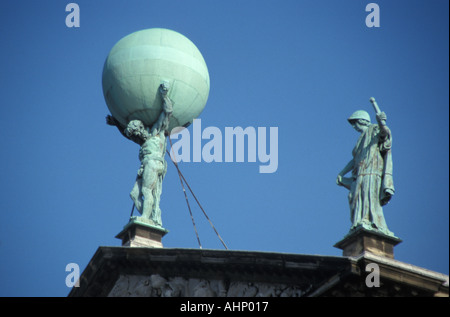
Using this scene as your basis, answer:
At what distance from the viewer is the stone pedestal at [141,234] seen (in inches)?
1236

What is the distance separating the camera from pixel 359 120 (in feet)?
100

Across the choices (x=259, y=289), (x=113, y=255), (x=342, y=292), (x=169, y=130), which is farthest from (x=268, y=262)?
(x=169, y=130)

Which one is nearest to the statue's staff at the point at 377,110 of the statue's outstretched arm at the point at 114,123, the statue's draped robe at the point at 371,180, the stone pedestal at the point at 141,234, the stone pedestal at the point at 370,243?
the statue's draped robe at the point at 371,180

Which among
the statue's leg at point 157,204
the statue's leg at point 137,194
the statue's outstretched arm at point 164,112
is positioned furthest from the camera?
the statue's outstretched arm at point 164,112

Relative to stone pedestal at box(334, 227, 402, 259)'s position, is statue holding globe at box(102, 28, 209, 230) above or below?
above

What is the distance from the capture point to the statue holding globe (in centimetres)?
3400

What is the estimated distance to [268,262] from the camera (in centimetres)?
2881

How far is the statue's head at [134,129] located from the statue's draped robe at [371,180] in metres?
7.28

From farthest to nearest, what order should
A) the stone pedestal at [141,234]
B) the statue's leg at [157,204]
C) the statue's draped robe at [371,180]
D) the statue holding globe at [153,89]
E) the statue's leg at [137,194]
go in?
the statue holding globe at [153,89] → the statue's leg at [137,194] → the statue's leg at [157,204] → the stone pedestal at [141,234] → the statue's draped robe at [371,180]

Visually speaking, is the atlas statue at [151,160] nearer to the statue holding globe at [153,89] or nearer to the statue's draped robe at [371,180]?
the statue holding globe at [153,89]

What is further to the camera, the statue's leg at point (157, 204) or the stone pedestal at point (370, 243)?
the statue's leg at point (157, 204)

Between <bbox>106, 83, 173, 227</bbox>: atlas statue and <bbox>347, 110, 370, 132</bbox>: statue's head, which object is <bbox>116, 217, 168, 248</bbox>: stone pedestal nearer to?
<bbox>106, 83, 173, 227</bbox>: atlas statue

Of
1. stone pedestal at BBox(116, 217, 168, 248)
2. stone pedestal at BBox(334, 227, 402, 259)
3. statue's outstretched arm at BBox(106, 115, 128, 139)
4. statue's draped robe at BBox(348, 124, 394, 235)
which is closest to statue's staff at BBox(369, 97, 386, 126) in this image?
statue's draped robe at BBox(348, 124, 394, 235)

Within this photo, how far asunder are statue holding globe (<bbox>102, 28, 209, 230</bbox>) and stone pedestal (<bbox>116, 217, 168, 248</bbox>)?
1.63 m
